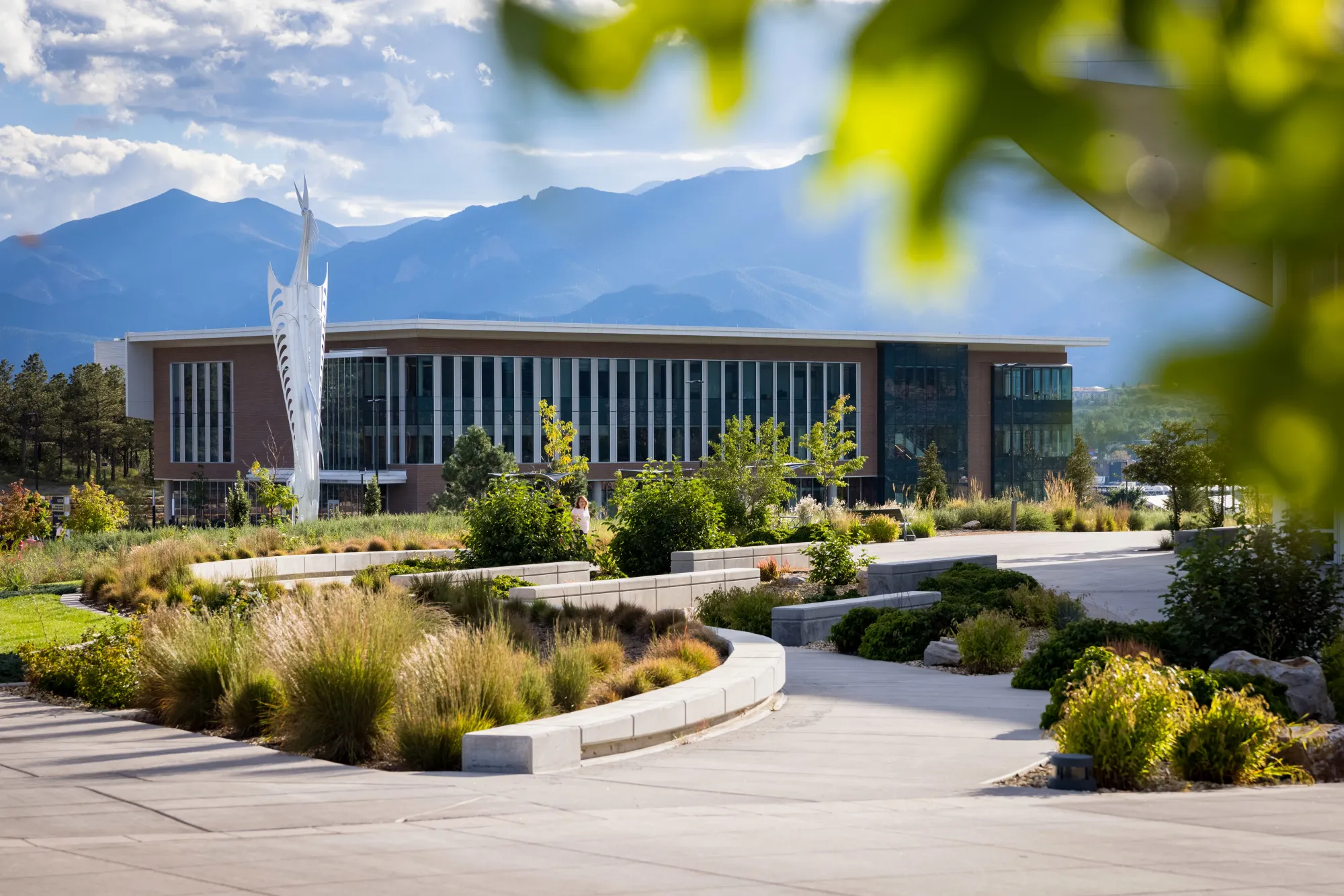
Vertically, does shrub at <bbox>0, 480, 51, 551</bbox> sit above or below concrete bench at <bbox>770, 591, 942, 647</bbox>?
above

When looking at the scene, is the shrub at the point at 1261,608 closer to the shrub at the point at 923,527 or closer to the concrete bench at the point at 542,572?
the concrete bench at the point at 542,572

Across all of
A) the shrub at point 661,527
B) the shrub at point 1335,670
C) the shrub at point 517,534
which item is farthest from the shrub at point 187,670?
the shrub at point 661,527

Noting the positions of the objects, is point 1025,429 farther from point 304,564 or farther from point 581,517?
point 304,564

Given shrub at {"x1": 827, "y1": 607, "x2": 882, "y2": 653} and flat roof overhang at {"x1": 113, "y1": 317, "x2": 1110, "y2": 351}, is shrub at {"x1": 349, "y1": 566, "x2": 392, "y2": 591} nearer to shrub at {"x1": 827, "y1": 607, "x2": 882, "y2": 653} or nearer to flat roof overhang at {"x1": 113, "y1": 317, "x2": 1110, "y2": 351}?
shrub at {"x1": 827, "y1": 607, "x2": 882, "y2": 653}

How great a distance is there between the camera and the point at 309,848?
7047 millimetres

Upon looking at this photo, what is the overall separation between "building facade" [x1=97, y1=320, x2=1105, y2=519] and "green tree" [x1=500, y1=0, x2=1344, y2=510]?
72.7 metres

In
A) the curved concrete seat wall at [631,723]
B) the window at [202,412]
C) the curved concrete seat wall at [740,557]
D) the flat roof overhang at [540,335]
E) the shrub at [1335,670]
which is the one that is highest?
the flat roof overhang at [540,335]

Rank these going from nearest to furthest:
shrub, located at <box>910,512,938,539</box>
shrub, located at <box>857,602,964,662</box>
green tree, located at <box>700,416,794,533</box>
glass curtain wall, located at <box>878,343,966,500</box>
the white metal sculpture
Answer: shrub, located at <box>857,602,964,662</box> → green tree, located at <box>700,416,794,533</box> → shrub, located at <box>910,512,938,539</box> → the white metal sculpture → glass curtain wall, located at <box>878,343,966,500</box>

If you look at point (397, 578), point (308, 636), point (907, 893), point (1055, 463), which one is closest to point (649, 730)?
point (308, 636)

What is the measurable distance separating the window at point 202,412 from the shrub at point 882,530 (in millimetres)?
59202

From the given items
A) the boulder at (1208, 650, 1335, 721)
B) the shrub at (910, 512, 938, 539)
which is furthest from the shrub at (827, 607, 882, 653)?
the shrub at (910, 512, 938, 539)

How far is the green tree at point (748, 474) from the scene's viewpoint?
30438 mm

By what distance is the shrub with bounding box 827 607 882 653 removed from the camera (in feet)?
59.0

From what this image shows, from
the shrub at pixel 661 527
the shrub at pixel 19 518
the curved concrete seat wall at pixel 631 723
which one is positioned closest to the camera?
the curved concrete seat wall at pixel 631 723
